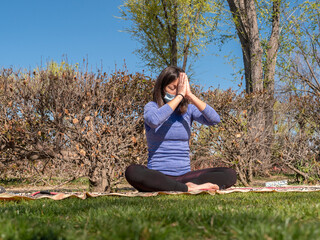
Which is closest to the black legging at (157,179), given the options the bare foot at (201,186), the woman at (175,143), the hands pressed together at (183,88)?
the woman at (175,143)

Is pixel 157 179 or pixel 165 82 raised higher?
pixel 165 82

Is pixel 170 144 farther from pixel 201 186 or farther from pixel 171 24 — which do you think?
pixel 171 24

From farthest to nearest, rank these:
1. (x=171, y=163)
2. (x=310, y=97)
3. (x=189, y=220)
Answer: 1. (x=310, y=97)
2. (x=171, y=163)
3. (x=189, y=220)

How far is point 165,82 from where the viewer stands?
546 cm

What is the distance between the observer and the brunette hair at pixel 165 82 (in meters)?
5.39

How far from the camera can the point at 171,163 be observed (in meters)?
5.36

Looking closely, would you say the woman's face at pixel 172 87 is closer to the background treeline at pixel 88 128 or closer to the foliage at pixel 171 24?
the background treeline at pixel 88 128

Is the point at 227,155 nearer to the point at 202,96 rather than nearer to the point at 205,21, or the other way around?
the point at 202,96

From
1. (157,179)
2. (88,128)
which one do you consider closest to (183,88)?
(157,179)

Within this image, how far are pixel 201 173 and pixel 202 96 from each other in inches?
123

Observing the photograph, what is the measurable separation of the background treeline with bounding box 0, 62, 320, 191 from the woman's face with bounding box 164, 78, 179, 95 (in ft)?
4.94

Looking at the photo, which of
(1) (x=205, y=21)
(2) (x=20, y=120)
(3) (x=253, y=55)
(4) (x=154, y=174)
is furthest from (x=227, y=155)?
(1) (x=205, y=21)

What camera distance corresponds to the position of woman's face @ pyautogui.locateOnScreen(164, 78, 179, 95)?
5.42 m

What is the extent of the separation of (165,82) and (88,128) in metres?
1.86
